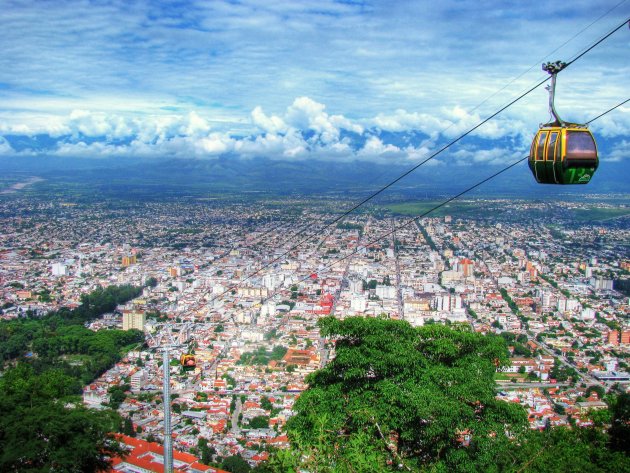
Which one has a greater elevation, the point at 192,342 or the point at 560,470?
the point at 560,470

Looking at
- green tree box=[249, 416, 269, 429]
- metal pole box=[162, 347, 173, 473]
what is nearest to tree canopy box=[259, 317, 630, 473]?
metal pole box=[162, 347, 173, 473]

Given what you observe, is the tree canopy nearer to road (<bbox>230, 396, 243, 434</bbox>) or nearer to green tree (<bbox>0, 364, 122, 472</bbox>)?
green tree (<bbox>0, 364, 122, 472</bbox>)

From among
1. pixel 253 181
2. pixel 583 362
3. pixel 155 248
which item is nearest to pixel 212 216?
pixel 155 248

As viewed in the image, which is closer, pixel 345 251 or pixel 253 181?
pixel 345 251

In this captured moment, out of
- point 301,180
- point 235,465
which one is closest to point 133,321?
point 235,465

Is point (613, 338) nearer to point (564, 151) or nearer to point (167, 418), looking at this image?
point (564, 151)

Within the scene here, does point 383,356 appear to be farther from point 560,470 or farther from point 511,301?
point 511,301
